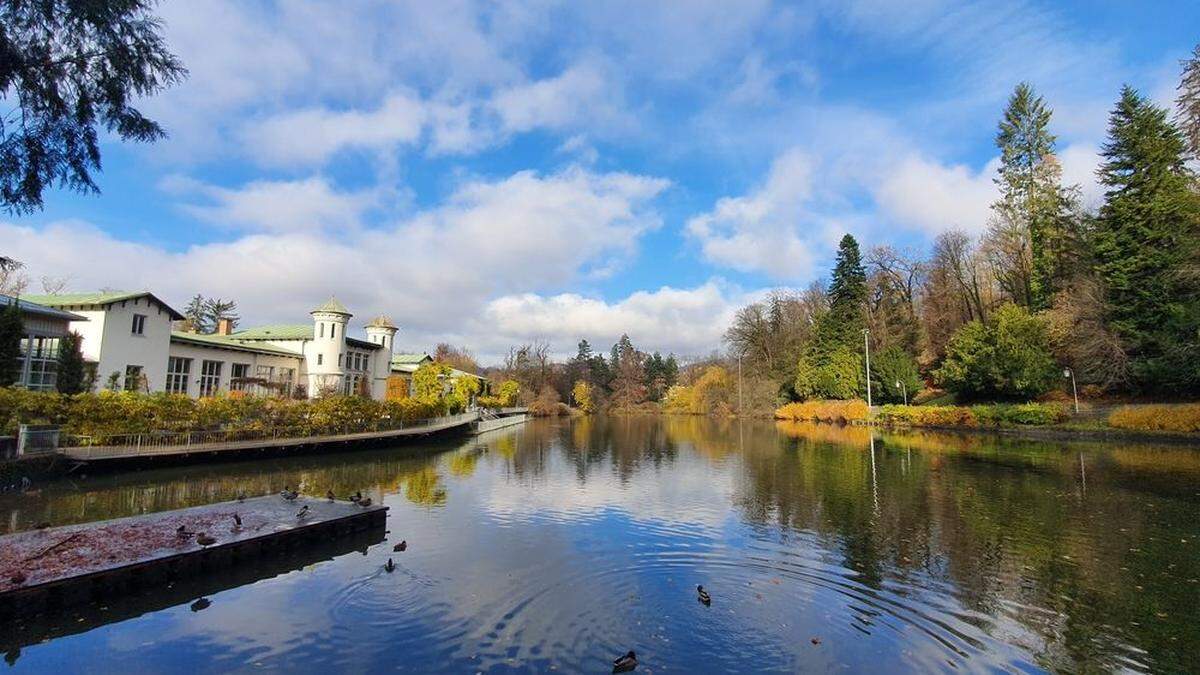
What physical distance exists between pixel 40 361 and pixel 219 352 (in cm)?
1069

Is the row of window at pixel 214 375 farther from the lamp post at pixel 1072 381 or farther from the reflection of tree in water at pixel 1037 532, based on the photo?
the lamp post at pixel 1072 381

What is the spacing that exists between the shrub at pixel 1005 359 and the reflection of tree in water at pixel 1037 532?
11567mm

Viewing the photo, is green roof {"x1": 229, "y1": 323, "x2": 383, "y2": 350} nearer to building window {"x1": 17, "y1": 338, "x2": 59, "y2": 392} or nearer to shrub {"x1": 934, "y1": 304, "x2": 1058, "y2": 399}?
building window {"x1": 17, "y1": 338, "x2": 59, "y2": 392}

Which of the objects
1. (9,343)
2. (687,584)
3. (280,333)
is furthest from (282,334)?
(687,584)

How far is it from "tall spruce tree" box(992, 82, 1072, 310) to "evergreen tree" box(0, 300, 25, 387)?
53.8 meters

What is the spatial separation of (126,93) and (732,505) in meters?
14.3

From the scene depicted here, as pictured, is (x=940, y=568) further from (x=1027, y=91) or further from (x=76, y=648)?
(x=1027, y=91)

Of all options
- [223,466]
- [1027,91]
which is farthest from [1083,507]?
[1027,91]

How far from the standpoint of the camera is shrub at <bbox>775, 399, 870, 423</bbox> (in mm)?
48094

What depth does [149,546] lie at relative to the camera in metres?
9.36

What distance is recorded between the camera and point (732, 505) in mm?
15391

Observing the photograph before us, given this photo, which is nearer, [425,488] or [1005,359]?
[425,488]

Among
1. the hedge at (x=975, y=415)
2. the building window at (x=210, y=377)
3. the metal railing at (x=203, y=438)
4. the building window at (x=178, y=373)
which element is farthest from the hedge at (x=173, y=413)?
the hedge at (x=975, y=415)

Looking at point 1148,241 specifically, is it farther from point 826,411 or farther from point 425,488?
point 425,488
